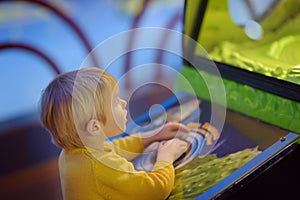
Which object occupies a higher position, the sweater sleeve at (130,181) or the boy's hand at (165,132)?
the boy's hand at (165,132)

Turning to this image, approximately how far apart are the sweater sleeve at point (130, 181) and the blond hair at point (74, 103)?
0.27ft

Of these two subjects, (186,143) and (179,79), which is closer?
(186,143)

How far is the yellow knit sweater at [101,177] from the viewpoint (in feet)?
3.27

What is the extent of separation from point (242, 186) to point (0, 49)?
66.9 inches

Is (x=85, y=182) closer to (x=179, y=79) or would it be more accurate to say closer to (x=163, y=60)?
(x=179, y=79)

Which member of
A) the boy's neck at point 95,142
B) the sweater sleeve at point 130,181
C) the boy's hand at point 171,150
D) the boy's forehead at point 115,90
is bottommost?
the sweater sleeve at point 130,181

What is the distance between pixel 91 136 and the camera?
39.0 inches

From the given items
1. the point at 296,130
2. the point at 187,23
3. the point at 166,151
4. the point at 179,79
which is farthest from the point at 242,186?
the point at 187,23

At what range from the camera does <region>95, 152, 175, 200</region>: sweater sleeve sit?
3.28ft

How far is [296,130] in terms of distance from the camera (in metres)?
1.34

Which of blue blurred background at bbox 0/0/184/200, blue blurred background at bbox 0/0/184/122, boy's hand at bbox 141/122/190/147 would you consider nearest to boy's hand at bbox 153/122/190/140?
boy's hand at bbox 141/122/190/147

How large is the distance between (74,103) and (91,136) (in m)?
0.08

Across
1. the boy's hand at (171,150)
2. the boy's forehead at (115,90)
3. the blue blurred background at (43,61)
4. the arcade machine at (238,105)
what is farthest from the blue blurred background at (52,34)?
the boy's forehead at (115,90)

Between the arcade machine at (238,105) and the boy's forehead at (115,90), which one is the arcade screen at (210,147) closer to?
the arcade machine at (238,105)
